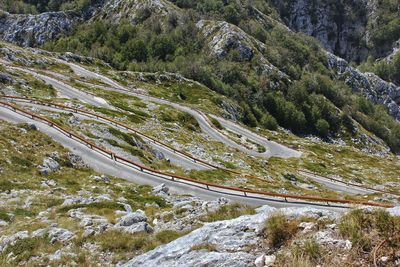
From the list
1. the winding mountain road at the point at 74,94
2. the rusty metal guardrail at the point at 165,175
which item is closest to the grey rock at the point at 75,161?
the rusty metal guardrail at the point at 165,175

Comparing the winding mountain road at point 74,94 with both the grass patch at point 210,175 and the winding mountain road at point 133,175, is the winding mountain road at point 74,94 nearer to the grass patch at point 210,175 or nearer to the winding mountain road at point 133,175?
the winding mountain road at point 133,175

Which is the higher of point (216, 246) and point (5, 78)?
point (216, 246)

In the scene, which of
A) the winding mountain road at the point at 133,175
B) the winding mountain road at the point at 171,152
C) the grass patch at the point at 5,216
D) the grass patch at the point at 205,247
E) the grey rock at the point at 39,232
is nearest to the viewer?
the grass patch at the point at 205,247

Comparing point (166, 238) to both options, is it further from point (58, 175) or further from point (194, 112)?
point (194, 112)

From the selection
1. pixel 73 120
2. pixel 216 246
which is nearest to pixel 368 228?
pixel 216 246

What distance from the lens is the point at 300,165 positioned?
89438mm

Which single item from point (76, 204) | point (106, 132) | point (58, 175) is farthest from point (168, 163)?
point (76, 204)

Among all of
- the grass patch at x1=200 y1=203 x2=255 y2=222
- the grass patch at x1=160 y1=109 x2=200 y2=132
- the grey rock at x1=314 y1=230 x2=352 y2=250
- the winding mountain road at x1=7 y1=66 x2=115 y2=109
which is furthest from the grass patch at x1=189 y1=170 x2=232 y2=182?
the winding mountain road at x1=7 y1=66 x2=115 y2=109

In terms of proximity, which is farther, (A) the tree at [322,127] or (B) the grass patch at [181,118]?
(A) the tree at [322,127]

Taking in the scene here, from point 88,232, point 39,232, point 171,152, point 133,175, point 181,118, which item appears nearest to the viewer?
point 88,232

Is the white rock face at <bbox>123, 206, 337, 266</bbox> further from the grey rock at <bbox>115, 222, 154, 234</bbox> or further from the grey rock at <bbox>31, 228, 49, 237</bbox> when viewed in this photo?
the grey rock at <bbox>31, 228, 49, 237</bbox>

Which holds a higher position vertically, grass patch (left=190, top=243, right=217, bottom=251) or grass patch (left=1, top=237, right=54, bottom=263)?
grass patch (left=190, top=243, right=217, bottom=251)

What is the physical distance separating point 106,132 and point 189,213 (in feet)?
127

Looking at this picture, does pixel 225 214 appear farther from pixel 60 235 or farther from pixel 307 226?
pixel 60 235
